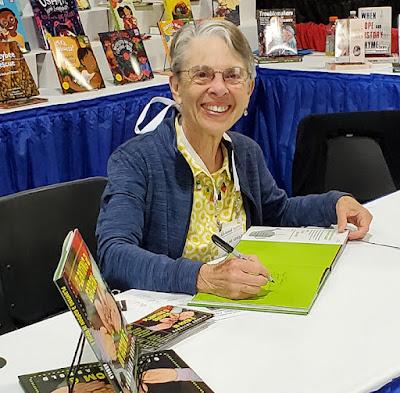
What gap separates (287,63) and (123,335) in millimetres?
3088

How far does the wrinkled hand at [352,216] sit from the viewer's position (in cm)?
178

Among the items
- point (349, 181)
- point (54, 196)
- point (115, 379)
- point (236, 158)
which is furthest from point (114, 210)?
point (349, 181)

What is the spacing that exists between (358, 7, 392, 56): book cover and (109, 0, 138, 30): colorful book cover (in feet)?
4.00

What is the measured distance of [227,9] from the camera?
14.2 feet

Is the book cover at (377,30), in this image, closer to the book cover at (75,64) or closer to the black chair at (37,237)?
the book cover at (75,64)

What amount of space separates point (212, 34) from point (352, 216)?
0.58 metres

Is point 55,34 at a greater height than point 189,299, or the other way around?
point 55,34

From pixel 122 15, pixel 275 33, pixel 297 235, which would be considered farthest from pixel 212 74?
pixel 275 33

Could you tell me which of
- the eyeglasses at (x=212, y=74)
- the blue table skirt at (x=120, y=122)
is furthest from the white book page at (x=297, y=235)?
the blue table skirt at (x=120, y=122)

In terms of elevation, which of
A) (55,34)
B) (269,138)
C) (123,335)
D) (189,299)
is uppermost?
(55,34)

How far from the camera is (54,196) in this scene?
6.10 feet

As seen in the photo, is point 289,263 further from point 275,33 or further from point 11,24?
point 275,33

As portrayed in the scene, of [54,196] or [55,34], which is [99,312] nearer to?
[54,196]

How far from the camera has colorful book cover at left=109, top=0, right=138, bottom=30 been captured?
12.6 ft
